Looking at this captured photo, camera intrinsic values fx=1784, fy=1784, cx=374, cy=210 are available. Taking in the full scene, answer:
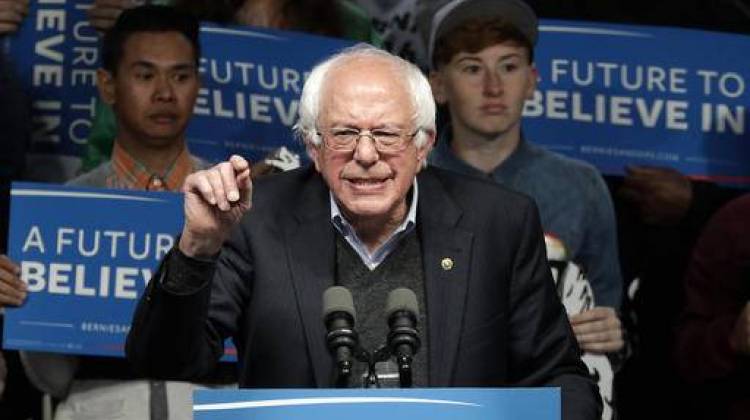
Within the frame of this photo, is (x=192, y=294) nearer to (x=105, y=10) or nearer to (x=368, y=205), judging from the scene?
(x=368, y=205)

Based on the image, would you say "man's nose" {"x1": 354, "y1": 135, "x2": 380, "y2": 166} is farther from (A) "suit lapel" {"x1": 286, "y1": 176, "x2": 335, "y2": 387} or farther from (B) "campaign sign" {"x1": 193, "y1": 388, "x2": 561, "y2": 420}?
(B) "campaign sign" {"x1": 193, "y1": 388, "x2": 561, "y2": 420}

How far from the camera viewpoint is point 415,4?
537 centimetres

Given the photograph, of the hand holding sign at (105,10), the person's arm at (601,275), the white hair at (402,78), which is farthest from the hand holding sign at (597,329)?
the white hair at (402,78)

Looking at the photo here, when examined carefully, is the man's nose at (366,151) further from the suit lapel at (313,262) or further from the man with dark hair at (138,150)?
the man with dark hair at (138,150)

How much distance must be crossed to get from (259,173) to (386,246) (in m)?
1.51

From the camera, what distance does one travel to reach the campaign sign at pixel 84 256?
4898 mm

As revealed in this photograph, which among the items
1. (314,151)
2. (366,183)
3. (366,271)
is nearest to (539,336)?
(366,271)

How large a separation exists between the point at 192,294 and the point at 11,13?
2.19 m

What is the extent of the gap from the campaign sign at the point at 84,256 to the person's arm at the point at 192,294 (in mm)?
1450

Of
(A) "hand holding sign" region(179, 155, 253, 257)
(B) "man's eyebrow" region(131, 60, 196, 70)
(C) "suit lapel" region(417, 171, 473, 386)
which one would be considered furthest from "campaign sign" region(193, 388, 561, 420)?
(B) "man's eyebrow" region(131, 60, 196, 70)

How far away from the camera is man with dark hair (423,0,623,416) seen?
523 cm

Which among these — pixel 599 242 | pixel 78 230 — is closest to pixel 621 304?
pixel 599 242

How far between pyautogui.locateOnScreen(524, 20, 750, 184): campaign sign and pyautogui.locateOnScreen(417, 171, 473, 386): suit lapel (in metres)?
1.73

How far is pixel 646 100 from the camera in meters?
5.40
